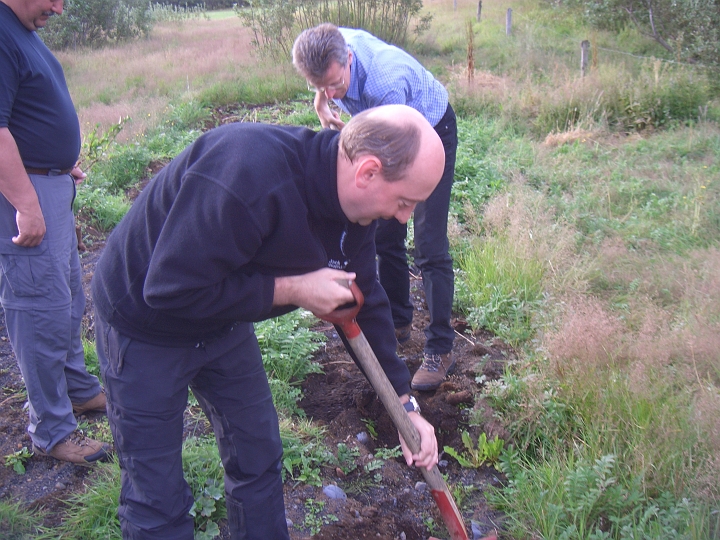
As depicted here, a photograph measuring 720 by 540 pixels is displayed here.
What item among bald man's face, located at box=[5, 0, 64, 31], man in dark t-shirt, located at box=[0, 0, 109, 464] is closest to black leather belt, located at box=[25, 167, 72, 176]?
man in dark t-shirt, located at box=[0, 0, 109, 464]

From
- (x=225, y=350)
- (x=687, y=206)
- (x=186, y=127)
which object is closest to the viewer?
(x=225, y=350)

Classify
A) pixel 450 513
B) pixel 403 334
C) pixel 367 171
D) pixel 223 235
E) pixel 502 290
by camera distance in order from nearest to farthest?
pixel 223 235 → pixel 367 171 → pixel 450 513 → pixel 403 334 → pixel 502 290

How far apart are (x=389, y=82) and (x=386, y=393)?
1869mm

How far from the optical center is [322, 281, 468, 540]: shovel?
→ 1878mm

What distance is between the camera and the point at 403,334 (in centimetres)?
407

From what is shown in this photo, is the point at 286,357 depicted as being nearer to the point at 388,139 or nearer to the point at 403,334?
the point at 403,334

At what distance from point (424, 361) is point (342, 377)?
511mm

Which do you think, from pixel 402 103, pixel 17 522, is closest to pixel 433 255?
pixel 402 103

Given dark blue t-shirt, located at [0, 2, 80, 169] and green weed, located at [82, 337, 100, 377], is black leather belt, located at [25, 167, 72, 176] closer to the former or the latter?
dark blue t-shirt, located at [0, 2, 80, 169]

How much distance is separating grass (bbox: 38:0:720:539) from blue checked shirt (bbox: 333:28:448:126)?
1.44 m

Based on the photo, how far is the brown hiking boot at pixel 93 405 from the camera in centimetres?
329

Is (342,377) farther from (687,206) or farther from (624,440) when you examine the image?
(687,206)

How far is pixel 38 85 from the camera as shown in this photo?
255 cm

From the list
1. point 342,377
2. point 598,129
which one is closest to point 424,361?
point 342,377
